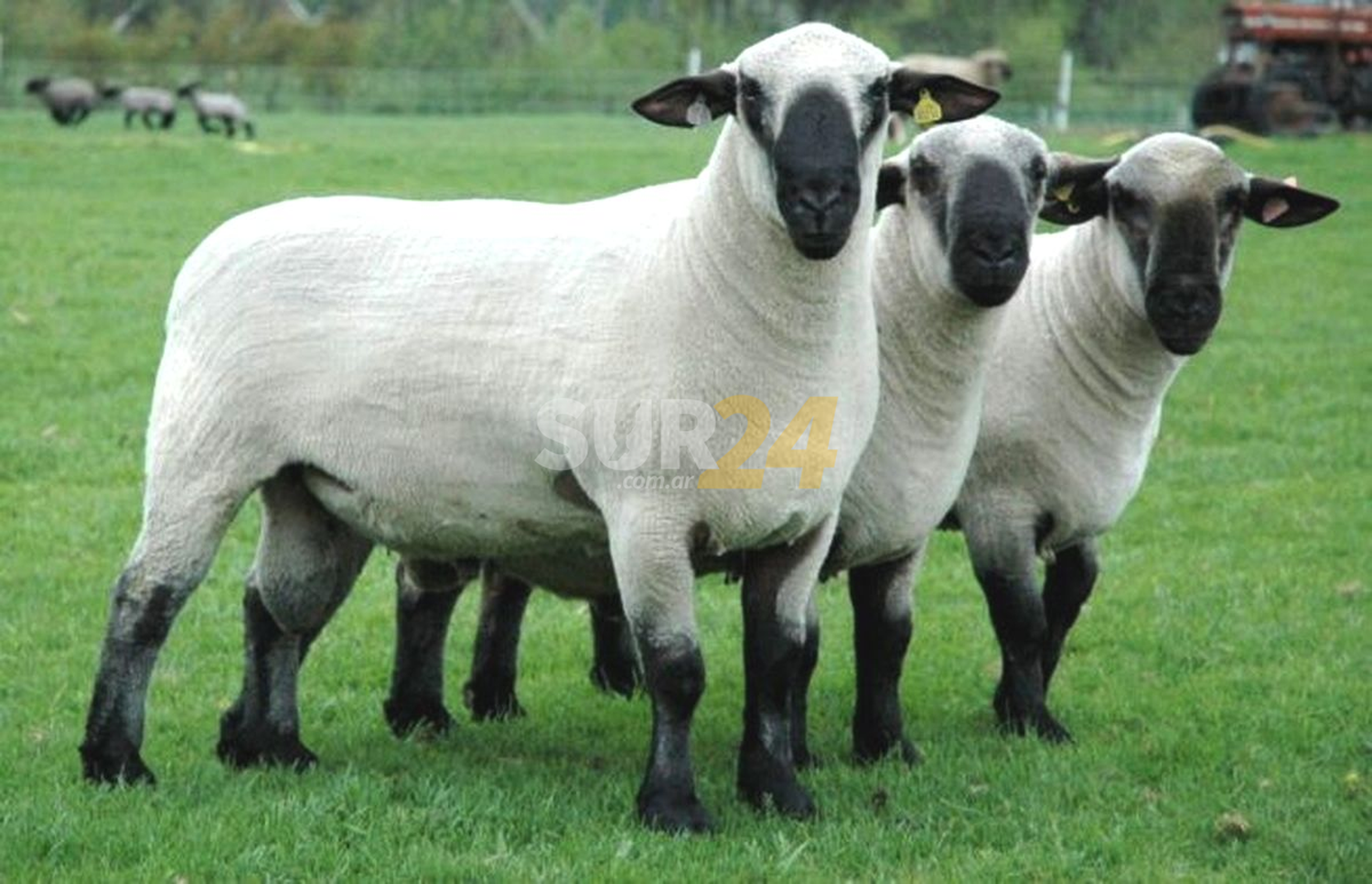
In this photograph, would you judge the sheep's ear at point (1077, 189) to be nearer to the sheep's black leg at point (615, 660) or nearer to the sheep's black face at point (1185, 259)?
the sheep's black face at point (1185, 259)

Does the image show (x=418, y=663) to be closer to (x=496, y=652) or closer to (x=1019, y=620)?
(x=496, y=652)

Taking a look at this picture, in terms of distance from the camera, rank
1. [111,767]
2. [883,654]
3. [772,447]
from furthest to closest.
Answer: [883,654] → [111,767] → [772,447]

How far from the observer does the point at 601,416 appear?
5.86 m

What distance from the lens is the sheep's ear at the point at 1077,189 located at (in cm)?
718

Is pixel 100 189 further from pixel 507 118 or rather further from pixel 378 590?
pixel 507 118

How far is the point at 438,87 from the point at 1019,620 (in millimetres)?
49183

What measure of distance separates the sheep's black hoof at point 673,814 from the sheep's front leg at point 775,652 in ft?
0.91

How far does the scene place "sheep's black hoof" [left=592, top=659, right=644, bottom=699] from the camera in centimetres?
795

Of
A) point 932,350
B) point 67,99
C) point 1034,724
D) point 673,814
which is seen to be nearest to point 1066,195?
point 932,350

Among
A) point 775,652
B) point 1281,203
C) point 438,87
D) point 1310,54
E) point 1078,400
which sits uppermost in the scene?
point 1281,203

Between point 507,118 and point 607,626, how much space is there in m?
41.1

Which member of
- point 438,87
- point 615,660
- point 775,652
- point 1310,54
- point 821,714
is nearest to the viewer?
point 775,652

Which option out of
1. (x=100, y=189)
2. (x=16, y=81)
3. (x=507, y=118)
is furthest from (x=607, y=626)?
(x=16, y=81)

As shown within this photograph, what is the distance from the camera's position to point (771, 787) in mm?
6105
